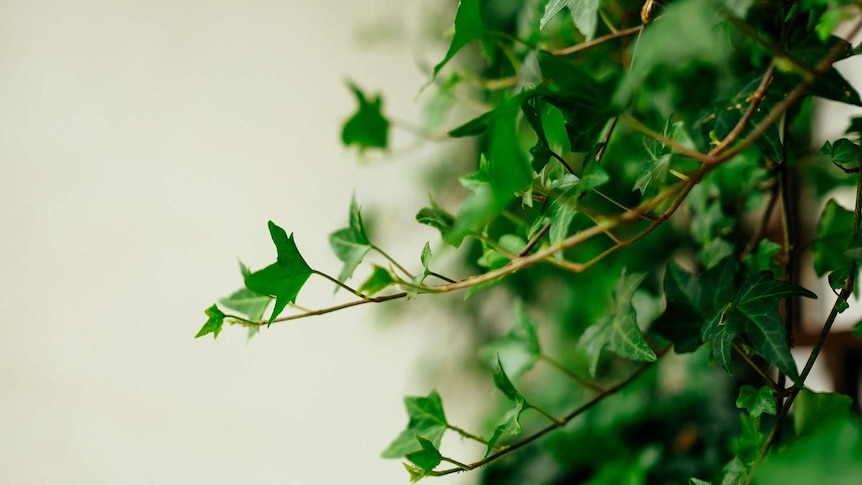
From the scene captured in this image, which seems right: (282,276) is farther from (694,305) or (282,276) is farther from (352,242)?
(694,305)

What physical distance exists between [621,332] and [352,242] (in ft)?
0.69

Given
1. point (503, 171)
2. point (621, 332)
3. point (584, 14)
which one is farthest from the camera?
point (621, 332)

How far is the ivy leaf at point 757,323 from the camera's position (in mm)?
355

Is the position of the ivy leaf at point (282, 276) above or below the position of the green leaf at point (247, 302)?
below

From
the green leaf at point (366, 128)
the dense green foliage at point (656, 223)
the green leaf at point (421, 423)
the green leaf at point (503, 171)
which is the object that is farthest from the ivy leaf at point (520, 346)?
the green leaf at point (503, 171)

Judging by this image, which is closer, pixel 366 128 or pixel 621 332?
pixel 621 332

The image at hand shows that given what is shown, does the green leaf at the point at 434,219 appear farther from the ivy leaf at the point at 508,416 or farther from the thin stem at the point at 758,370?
the thin stem at the point at 758,370

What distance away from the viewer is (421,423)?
1.57 ft

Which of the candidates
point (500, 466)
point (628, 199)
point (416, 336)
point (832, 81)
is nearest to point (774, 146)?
point (832, 81)

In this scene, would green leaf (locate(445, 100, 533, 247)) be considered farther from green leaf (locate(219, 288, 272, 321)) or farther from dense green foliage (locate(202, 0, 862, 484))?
green leaf (locate(219, 288, 272, 321))

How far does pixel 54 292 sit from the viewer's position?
1089 mm

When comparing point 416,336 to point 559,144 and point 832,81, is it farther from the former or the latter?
point 832,81

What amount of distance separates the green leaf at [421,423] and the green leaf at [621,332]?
0.12m

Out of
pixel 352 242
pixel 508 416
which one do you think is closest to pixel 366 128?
pixel 352 242
